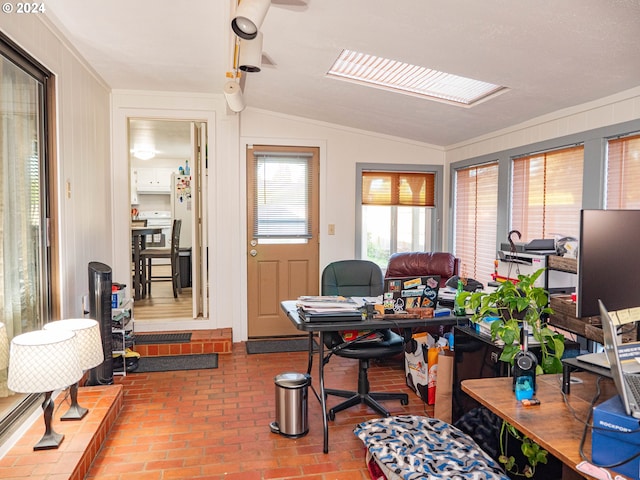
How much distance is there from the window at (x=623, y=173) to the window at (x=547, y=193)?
0.83ft

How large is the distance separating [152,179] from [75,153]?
20.1ft

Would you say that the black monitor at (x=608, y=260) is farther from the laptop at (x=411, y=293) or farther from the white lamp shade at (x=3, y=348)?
the white lamp shade at (x=3, y=348)

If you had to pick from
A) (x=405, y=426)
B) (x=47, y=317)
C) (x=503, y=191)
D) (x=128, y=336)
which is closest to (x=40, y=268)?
(x=47, y=317)

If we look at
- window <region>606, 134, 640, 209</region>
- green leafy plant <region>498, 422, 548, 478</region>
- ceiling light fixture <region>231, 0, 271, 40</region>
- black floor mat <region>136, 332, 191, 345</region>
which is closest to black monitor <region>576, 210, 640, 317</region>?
green leafy plant <region>498, 422, 548, 478</region>

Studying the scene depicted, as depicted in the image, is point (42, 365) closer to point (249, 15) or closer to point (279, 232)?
point (249, 15)

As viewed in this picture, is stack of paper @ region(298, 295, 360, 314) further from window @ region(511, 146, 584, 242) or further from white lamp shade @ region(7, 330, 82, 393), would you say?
window @ region(511, 146, 584, 242)

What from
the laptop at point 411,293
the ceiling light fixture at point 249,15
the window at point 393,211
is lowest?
the laptop at point 411,293

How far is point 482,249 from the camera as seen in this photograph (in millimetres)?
4578

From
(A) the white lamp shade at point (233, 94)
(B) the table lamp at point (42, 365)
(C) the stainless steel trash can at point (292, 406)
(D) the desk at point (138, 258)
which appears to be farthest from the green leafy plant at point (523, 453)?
(D) the desk at point (138, 258)

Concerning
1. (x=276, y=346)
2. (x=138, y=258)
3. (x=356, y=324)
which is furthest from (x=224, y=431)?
(x=138, y=258)

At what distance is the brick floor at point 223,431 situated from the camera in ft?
7.93

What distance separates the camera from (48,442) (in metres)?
2.28

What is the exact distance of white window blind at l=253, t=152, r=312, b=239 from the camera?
4914mm

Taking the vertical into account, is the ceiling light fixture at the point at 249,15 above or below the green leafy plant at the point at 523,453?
above
